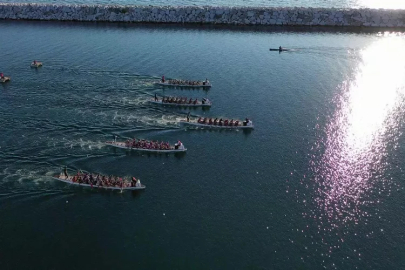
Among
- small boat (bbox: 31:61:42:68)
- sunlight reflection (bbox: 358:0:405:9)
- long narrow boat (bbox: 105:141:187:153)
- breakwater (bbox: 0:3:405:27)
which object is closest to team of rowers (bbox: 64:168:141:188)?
long narrow boat (bbox: 105:141:187:153)

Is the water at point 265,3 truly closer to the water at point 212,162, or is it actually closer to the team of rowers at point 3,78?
the water at point 212,162

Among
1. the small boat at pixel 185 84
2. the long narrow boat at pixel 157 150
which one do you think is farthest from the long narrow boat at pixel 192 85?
the long narrow boat at pixel 157 150

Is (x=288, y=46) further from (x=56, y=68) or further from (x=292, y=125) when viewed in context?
(x=56, y=68)

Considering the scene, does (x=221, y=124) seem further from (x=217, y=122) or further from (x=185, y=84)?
(x=185, y=84)

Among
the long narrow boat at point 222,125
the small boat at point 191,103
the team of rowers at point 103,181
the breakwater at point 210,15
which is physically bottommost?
the team of rowers at point 103,181

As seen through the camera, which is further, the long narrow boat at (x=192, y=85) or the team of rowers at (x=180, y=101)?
the long narrow boat at (x=192, y=85)

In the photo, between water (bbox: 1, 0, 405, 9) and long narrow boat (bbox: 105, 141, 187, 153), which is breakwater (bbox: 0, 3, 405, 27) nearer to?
water (bbox: 1, 0, 405, 9)

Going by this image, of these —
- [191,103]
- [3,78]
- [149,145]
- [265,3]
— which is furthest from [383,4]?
[3,78]
